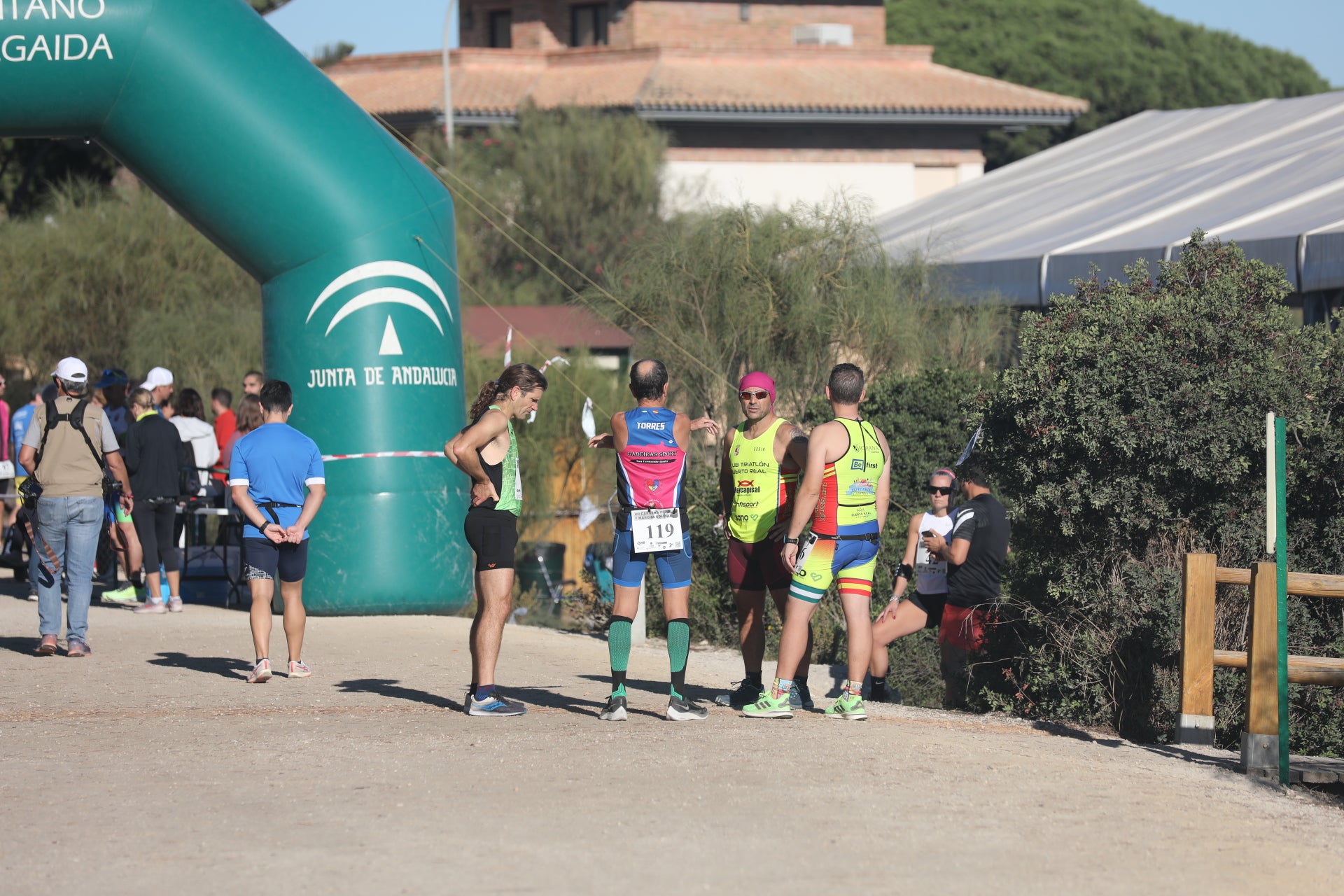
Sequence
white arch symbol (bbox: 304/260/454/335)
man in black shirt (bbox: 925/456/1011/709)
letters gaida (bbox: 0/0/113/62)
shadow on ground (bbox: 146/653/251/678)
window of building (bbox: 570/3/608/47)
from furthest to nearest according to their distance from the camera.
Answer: window of building (bbox: 570/3/608/47)
white arch symbol (bbox: 304/260/454/335)
letters gaida (bbox: 0/0/113/62)
shadow on ground (bbox: 146/653/251/678)
man in black shirt (bbox: 925/456/1011/709)

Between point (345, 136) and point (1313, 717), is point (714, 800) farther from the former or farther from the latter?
point (345, 136)

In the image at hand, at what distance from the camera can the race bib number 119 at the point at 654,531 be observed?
7.80 meters

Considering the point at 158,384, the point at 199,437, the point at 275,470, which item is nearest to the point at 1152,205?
the point at 199,437

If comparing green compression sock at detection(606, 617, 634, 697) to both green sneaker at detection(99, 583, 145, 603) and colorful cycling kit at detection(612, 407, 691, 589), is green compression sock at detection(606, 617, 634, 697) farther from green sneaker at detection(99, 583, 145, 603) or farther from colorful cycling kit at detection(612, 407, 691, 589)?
green sneaker at detection(99, 583, 145, 603)

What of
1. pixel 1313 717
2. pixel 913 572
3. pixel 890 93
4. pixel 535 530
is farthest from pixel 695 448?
pixel 890 93

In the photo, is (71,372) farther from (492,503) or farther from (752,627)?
(752,627)

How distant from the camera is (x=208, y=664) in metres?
9.91

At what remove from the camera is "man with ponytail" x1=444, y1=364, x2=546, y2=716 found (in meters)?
7.79

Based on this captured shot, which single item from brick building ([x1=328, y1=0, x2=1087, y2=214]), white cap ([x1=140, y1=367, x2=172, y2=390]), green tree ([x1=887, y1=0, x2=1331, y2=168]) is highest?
green tree ([x1=887, y1=0, x2=1331, y2=168])

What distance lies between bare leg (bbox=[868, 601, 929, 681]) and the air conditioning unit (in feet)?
112

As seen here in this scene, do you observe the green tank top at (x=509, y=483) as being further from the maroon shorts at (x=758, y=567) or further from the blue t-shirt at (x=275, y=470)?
the blue t-shirt at (x=275, y=470)

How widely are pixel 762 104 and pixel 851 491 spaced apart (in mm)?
28672

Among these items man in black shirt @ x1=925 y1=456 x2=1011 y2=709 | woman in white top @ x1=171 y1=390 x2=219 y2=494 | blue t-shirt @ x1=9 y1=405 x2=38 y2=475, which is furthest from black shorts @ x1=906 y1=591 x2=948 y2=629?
blue t-shirt @ x1=9 y1=405 x2=38 y2=475

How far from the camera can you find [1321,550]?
854cm
